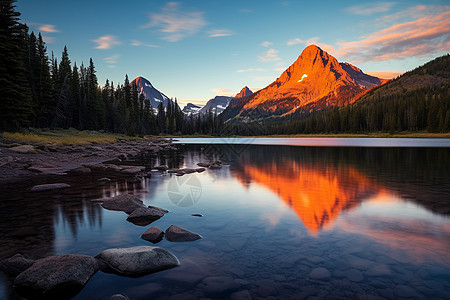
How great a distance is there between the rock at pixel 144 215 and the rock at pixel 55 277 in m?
4.07

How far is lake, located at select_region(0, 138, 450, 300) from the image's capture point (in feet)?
17.4

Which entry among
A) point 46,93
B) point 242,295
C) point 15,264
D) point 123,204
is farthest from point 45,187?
point 46,93

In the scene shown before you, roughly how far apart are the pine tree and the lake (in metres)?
26.5

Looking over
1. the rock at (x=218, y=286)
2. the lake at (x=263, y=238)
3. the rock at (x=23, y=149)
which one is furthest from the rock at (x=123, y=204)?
the rock at (x=23, y=149)

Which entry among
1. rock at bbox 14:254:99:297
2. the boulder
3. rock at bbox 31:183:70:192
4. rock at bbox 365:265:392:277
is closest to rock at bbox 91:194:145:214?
the boulder

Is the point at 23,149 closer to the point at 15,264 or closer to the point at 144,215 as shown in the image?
the point at 144,215

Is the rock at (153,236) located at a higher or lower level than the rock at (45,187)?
lower

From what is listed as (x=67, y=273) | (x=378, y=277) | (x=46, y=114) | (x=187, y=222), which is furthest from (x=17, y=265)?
(x=46, y=114)

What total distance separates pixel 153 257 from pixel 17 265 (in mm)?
2990

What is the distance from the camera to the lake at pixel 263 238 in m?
5.30

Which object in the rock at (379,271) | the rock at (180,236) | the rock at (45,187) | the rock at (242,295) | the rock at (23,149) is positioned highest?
the rock at (23,149)

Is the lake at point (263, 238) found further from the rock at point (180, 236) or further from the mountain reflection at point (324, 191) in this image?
the rock at point (180, 236)

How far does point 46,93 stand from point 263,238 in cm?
6510

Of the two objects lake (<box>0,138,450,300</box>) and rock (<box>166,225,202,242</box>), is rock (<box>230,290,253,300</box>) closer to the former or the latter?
lake (<box>0,138,450,300</box>)
